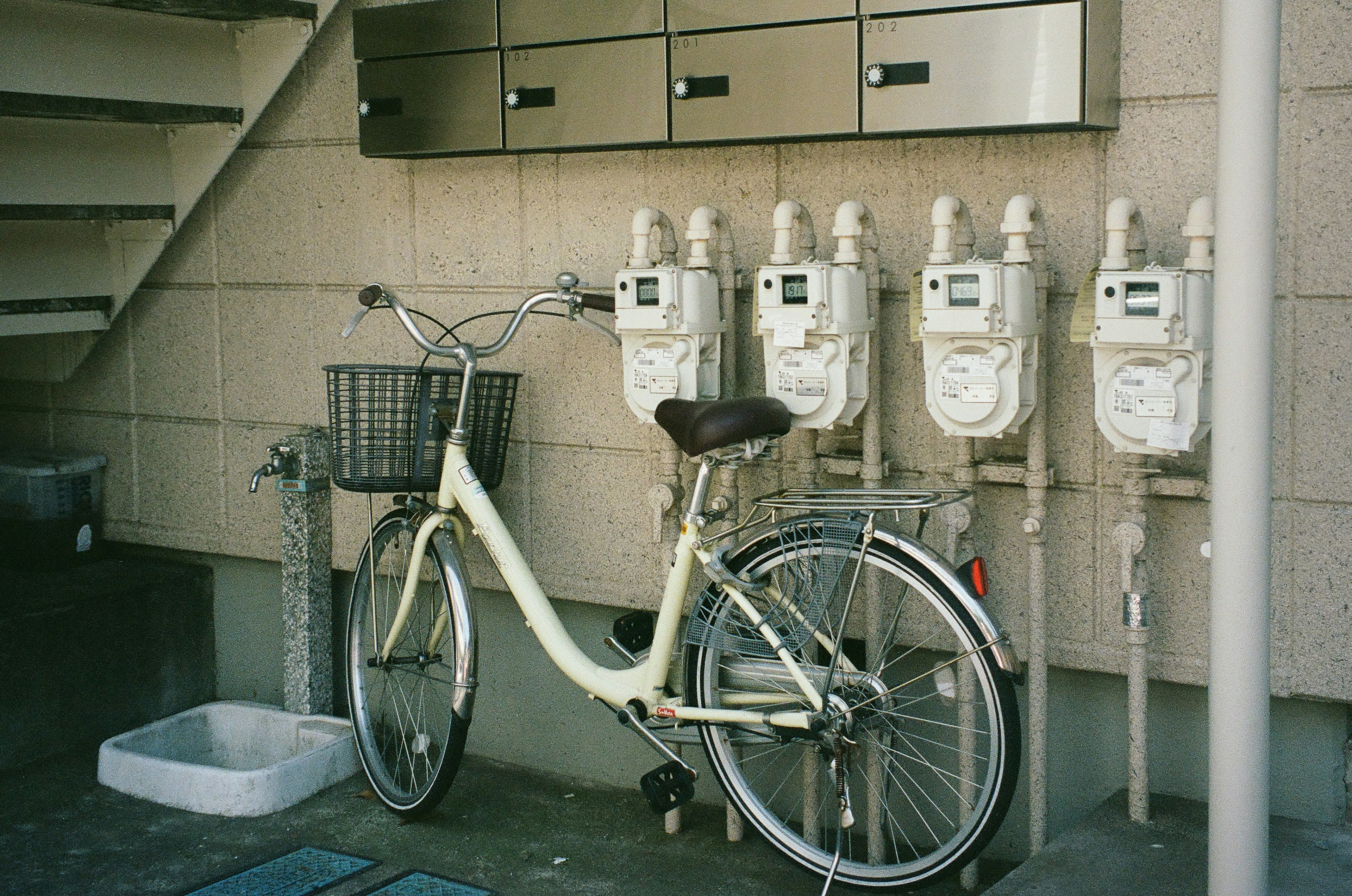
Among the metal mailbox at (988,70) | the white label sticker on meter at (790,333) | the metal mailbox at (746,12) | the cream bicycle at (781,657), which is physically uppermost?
the metal mailbox at (746,12)

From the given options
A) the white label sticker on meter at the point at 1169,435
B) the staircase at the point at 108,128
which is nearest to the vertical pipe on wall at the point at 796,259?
the white label sticker on meter at the point at 1169,435

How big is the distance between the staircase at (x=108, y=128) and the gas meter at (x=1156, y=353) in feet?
7.90

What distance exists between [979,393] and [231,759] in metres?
2.61

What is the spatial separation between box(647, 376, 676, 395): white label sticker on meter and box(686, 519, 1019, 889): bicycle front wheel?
424 millimetres

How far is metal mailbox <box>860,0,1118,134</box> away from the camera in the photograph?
278cm

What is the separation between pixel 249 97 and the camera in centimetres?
413

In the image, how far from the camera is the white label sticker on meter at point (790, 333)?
9.78ft

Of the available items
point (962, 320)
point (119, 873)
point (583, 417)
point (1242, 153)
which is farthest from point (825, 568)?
point (119, 873)

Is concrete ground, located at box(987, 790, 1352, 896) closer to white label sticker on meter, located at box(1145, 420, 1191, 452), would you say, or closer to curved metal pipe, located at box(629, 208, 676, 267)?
white label sticker on meter, located at box(1145, 420, 1191, 452)

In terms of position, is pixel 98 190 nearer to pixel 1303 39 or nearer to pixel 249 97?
pixel 249 97

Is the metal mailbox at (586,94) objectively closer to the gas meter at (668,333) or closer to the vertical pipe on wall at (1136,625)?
the gas meter at (668,333)

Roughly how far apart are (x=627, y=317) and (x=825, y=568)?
2.45ft

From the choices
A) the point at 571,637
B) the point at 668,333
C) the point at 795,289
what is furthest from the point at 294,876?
the point at 795,289

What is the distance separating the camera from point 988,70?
9.39ft
